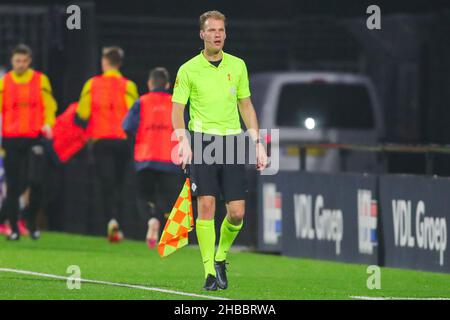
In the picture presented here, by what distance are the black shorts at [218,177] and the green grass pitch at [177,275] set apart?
0.80 metres

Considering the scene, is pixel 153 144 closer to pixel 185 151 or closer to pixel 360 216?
pixel 360 216

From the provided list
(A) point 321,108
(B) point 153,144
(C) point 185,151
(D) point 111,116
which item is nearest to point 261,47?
(A) point 321,108

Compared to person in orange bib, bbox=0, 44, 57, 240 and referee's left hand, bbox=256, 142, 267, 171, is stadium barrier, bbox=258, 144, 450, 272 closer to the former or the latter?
person in orange bib, bbox=0, 44, 57, 240

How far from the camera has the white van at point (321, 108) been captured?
26.7 metres

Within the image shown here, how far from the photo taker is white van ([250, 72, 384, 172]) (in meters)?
26.7

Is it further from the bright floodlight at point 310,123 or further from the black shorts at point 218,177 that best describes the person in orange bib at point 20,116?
the black shorts at point 218,177

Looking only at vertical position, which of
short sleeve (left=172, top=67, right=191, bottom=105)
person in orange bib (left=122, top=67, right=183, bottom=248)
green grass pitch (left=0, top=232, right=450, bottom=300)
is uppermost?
short sleeve (left=172, top=67, right=191, bottom=105)

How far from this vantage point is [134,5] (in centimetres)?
2838

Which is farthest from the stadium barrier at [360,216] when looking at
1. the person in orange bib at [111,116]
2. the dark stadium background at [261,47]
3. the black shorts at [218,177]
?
the dark stadium background at [261,47]

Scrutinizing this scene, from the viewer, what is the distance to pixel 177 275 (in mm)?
17391

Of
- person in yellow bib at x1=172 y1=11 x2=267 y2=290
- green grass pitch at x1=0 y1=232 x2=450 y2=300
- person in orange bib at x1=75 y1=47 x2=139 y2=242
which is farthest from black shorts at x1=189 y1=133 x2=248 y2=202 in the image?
person in orange bib at x1=75 y1=47 x2=139 y2=242

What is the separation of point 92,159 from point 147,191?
3177 mm

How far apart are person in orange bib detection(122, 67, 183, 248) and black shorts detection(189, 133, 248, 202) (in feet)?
18.8
